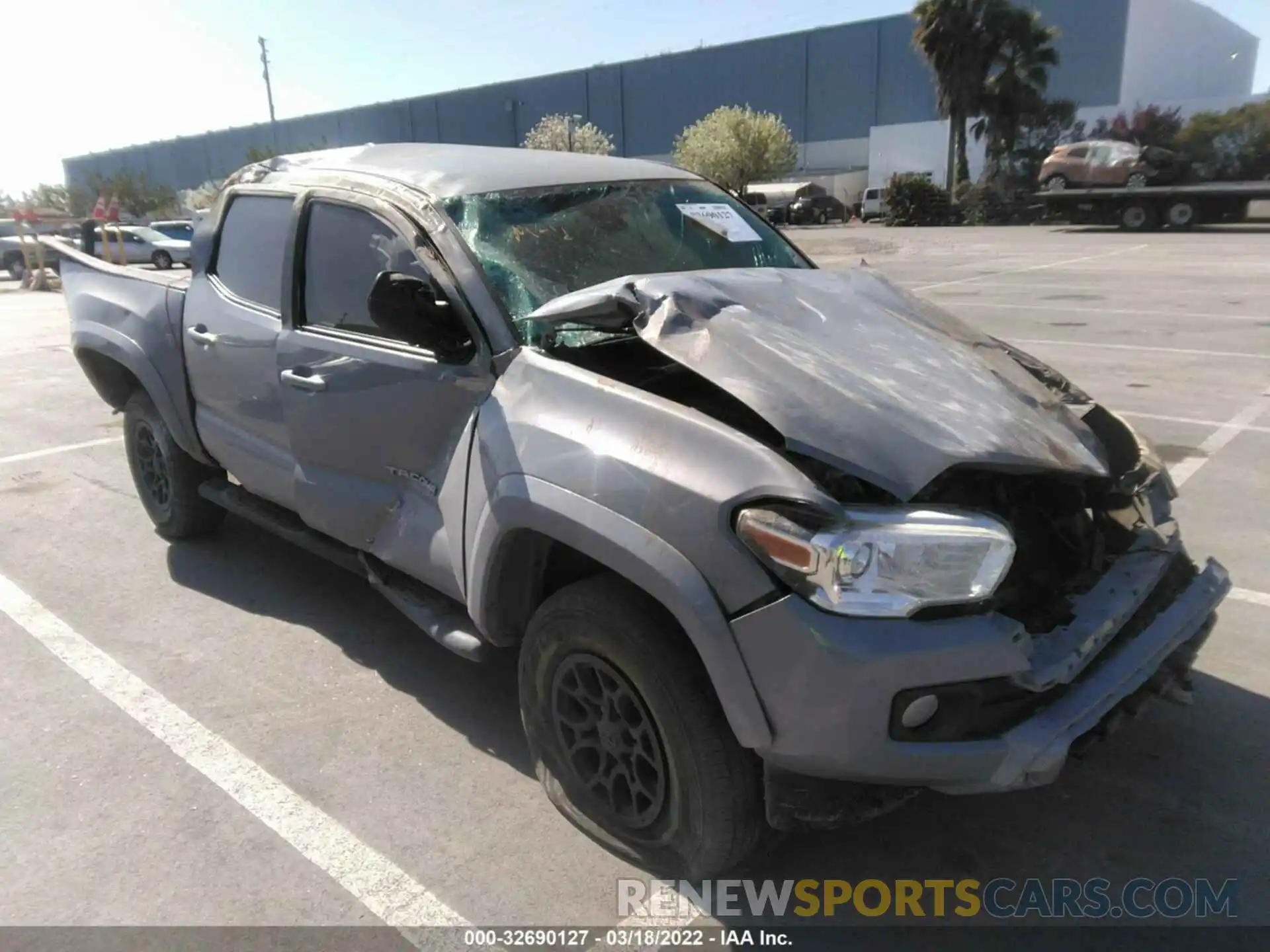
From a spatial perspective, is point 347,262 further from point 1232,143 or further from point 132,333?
point 1232,143

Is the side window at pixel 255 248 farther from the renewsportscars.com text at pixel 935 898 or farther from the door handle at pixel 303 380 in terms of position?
the renewsportscars.com text at pixel 935 898

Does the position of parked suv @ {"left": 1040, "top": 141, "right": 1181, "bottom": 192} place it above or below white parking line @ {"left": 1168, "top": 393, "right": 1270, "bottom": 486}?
above

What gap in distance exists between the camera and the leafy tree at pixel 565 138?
62.3m

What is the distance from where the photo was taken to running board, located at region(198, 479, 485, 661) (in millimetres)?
3078

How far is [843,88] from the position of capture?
6331 cm

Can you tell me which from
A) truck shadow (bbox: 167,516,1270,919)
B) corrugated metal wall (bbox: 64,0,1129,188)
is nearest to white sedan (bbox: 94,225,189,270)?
corrugated metal wall (bbox: 64,0,1129,188)

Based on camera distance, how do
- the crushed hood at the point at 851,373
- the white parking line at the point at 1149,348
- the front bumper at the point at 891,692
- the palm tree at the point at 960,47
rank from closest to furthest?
the front bumper at the point at 891,692, the crushed hood at the point at 851,373, the white parking line at the point at 1149,348, the palm tree at the point at 960,47

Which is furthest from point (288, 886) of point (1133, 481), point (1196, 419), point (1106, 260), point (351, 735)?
point (1106, 260)

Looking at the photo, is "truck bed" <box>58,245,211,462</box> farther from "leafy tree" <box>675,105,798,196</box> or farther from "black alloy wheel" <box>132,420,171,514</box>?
"leafy tree" <box>675,105,798,196</box>

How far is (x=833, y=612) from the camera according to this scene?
6.80 feet

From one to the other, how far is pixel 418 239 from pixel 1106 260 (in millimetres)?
20353

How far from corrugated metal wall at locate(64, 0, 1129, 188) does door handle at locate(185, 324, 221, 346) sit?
156 feet

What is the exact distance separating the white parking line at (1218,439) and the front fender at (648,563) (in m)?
4.16

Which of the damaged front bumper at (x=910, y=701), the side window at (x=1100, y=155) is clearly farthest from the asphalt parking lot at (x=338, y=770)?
the side window at (x=1100, y=155)
